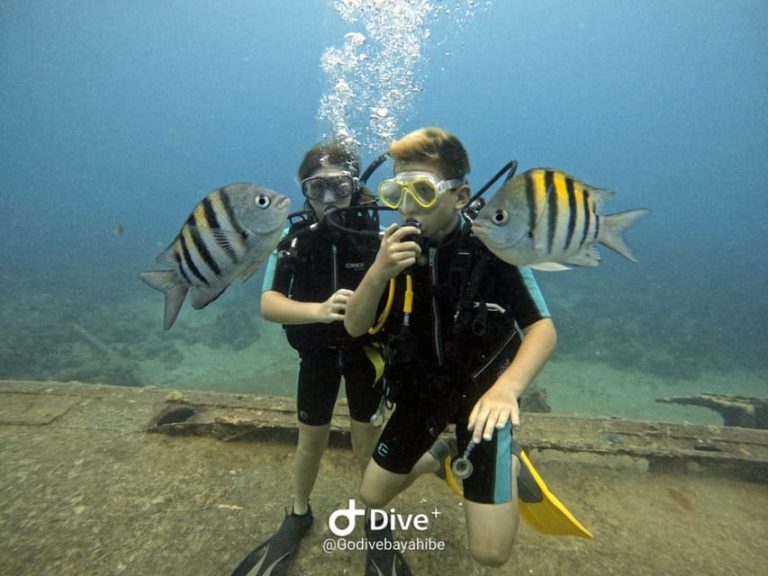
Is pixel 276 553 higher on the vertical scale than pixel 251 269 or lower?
lower

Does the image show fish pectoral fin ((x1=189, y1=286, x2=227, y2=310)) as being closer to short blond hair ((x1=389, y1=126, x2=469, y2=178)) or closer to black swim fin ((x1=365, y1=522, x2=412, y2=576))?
short blond hair ((x1=389, y1=126, x2=469, y2=178))

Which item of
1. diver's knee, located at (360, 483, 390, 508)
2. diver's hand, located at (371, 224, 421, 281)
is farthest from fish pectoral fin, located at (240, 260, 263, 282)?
diver's knee, located at (360, 483, 390, 508)

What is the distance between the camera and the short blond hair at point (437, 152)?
2141 mm

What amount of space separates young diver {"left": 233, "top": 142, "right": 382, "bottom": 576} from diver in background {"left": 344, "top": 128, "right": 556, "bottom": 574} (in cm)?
39

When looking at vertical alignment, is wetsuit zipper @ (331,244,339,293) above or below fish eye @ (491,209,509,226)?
below

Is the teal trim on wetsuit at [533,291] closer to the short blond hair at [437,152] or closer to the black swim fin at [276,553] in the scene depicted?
the short blond hair at [437,152]

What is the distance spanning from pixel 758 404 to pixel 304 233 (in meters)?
7.36

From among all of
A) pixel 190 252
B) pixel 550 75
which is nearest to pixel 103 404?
pixel 190 252

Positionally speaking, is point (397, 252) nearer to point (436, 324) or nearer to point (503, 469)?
point (436, 324)

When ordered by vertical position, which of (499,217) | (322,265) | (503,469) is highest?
(499,217)

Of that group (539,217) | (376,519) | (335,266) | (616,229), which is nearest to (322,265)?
(335,266)

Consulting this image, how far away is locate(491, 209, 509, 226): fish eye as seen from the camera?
1.46 m

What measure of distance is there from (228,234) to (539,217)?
3.49 ft

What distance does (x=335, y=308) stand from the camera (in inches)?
83.9
